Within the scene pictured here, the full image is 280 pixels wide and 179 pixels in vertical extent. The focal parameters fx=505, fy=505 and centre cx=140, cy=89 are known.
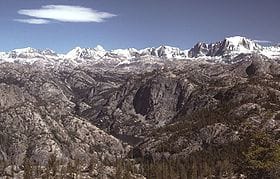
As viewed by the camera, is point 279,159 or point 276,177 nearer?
point 279,159

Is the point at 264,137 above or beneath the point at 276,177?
above

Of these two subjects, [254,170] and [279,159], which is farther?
[254,170]

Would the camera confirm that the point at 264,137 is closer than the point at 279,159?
No

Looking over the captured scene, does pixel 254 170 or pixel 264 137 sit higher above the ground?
pixel 264 137
